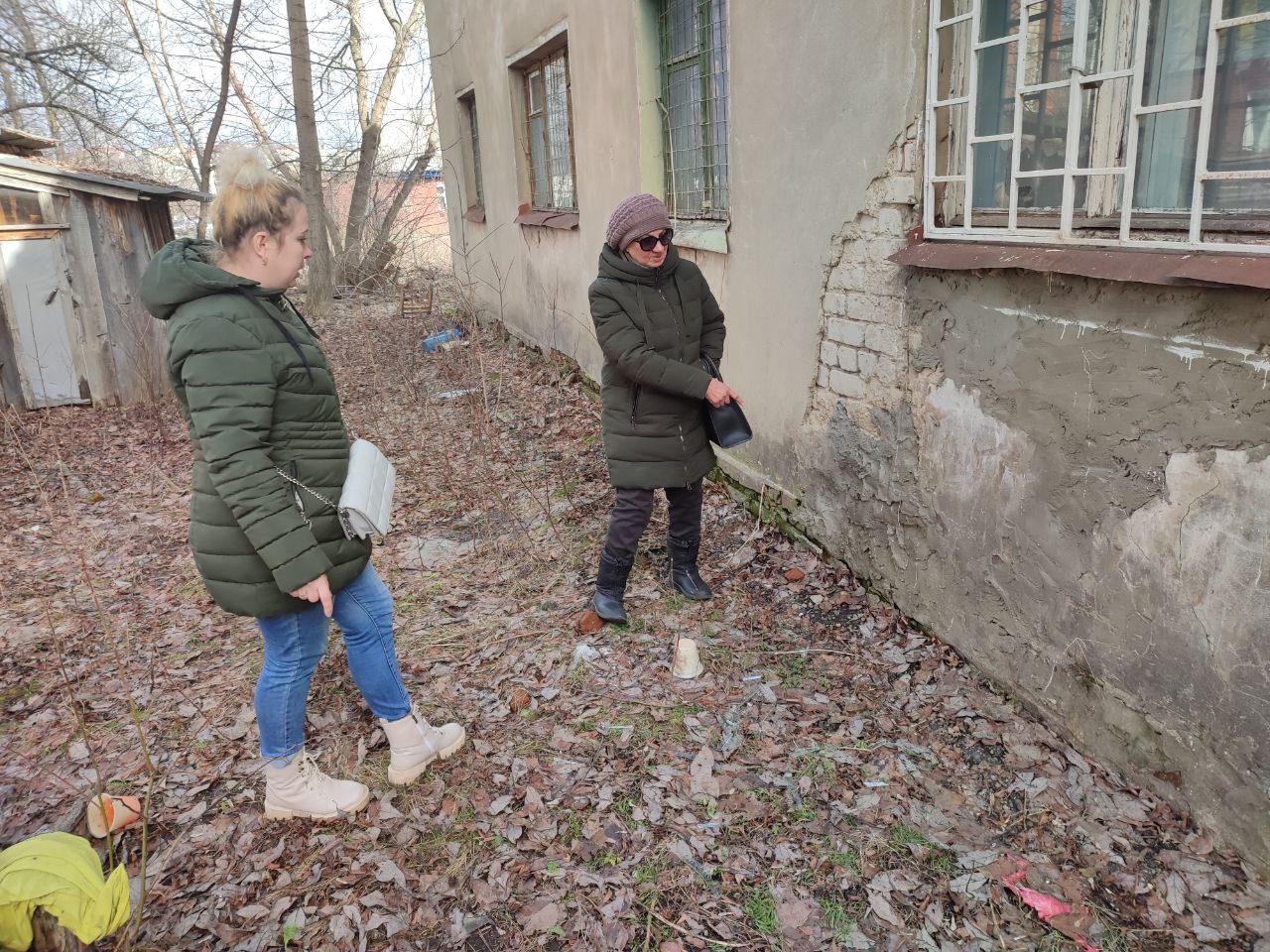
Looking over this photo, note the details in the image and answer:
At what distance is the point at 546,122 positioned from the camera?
881 centimetres

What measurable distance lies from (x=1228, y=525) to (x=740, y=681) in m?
1.85

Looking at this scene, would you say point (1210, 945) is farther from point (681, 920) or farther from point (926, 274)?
point (926, 274)

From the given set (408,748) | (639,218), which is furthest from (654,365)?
(408,748)

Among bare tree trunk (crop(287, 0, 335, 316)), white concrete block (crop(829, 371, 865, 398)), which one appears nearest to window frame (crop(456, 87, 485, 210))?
bare tree trunk (crop(287, 0, 335, 316))

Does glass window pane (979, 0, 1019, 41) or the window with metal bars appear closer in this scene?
glass window pane (979, 0, 1019, 41)

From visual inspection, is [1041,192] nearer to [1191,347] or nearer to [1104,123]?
[1104,123]

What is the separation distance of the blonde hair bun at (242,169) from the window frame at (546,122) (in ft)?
18.5

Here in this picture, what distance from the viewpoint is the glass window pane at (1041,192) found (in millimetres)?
2783

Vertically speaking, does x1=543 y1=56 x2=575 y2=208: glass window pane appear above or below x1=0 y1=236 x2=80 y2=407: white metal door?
above

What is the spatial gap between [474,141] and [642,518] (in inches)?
383

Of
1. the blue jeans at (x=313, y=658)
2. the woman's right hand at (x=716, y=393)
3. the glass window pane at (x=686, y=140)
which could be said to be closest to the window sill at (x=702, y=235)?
the glass window pane at (x=686, y=140)

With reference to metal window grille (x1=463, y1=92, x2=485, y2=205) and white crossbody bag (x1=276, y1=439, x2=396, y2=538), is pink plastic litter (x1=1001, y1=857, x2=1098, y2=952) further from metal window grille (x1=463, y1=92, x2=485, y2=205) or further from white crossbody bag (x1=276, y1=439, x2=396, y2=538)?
metal window grille (x1=463, y1=92, x2=485, y2=205)

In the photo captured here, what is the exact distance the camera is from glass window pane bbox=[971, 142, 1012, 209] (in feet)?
9.71

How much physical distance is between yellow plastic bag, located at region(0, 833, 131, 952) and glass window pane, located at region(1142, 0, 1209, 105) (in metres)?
3.39
